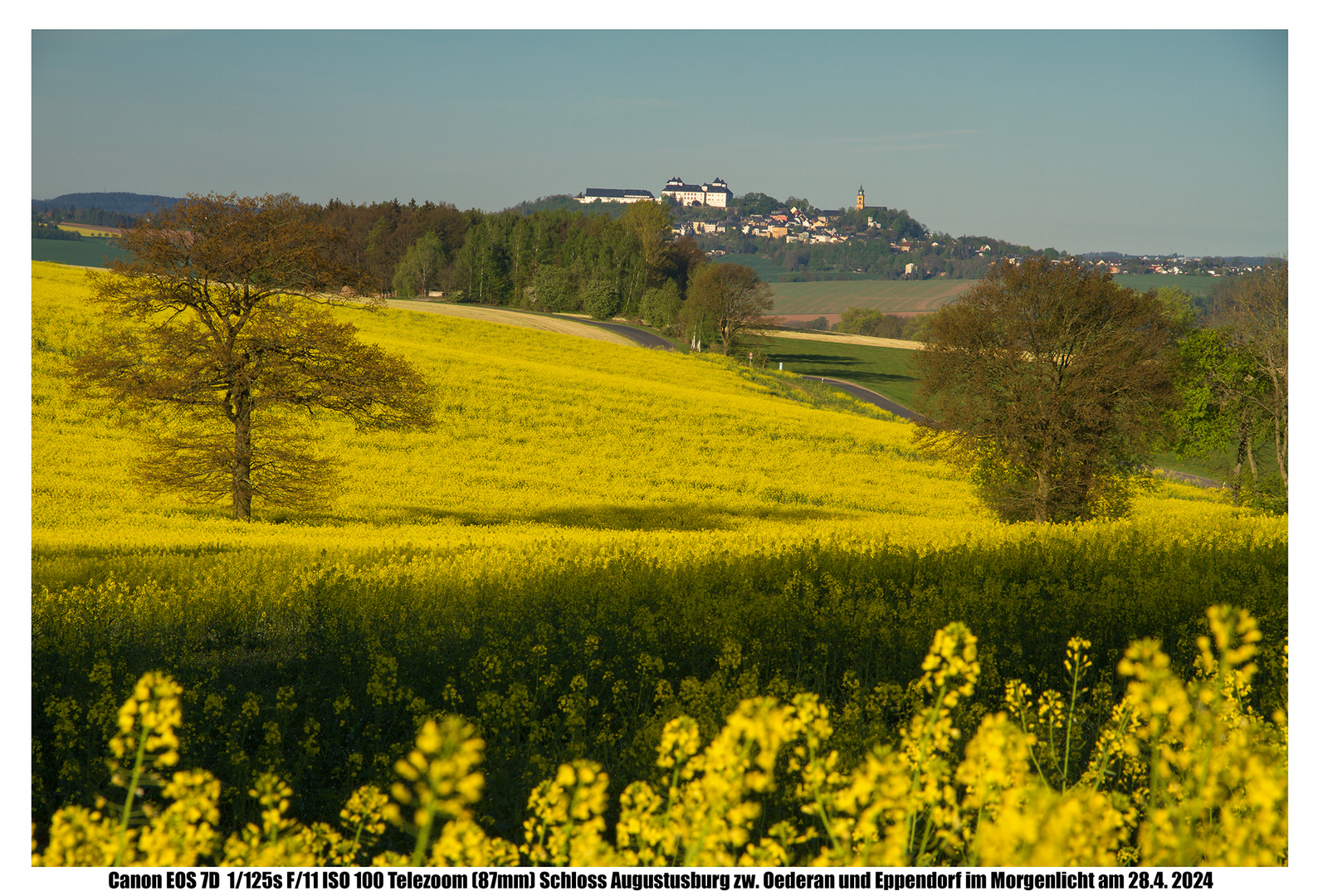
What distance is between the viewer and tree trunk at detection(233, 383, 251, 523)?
1441 cm

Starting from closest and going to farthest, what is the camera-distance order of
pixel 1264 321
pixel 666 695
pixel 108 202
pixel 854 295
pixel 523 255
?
pixel 666 695
pixel 108 202
pixel 1264 321
pixel 523 255
pixel 854 295

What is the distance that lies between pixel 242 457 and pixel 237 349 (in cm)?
202

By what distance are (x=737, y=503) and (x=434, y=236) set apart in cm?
7467

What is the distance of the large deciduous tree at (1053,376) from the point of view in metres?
15.8

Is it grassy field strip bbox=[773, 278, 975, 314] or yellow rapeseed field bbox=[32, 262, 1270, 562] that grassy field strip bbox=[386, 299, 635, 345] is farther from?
grassy field strip bbox=[773, 278, 975, 314]

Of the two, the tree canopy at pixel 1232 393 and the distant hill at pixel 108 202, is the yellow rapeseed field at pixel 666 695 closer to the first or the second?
the distant hill at pixel 108 202

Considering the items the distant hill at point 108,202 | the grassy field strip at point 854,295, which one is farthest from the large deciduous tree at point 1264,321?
the grassy field strip at point 854,295

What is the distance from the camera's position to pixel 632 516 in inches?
748

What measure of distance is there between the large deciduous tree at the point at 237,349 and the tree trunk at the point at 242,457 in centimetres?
2

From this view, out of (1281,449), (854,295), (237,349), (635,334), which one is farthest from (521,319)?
(854,295)

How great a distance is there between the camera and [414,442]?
81.5ft

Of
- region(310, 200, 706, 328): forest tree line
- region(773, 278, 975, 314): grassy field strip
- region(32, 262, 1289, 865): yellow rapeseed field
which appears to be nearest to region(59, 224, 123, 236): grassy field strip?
region(32, 262, 1289, 865): yellow rapeseed field

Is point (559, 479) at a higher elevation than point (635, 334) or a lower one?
lower

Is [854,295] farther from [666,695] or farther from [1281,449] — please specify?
[666,695]
